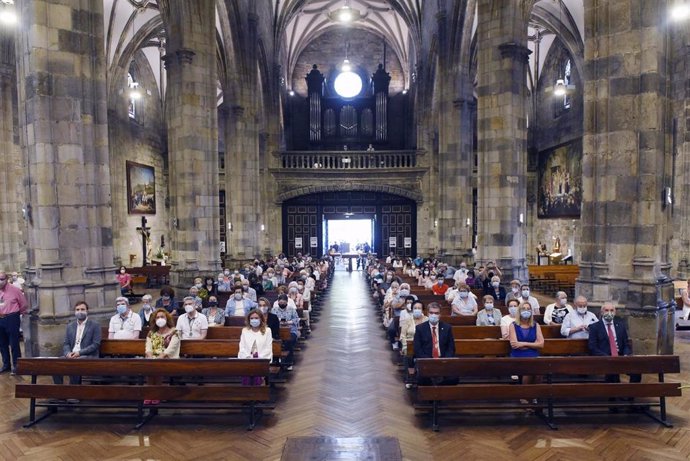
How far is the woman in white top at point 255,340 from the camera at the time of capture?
20.7 ft

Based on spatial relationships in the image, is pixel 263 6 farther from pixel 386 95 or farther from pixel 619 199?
pixel 619 199

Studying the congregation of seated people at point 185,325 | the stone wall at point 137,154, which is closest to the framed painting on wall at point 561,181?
the congregation of seated people at point 185,325

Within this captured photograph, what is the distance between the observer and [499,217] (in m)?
13.0

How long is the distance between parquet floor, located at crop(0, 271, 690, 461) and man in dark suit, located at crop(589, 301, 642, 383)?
0.85m

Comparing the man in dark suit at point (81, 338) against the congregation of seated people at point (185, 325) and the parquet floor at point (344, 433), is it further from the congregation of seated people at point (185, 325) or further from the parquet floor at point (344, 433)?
the parquet floor at point (344, 433)

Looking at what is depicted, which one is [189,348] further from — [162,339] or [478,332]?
[478,332]

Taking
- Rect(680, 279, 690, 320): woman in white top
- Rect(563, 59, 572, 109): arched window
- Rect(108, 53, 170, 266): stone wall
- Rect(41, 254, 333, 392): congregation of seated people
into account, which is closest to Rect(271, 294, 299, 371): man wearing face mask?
Rect(41, 254, 333, 392): congregation of seated people

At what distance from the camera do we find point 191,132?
1270cm

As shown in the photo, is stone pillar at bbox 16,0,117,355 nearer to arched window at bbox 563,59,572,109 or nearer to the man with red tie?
the man with red tie

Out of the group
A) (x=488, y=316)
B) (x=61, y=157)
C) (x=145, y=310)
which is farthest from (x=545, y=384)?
A: (x=61, y=157)

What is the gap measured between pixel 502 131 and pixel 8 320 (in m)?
12.3

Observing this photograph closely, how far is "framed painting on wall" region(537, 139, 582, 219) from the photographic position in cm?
2433

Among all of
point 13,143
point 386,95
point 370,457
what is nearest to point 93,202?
point 370,457

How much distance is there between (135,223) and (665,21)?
2493cm
